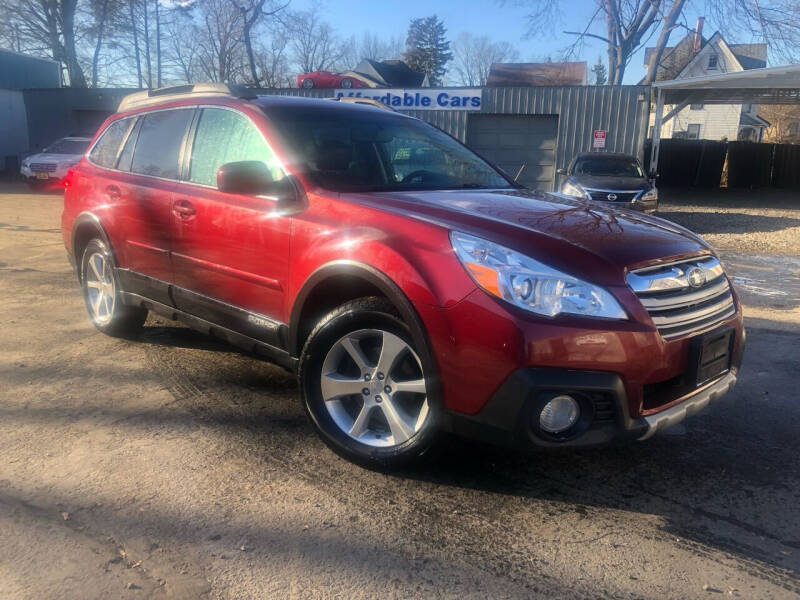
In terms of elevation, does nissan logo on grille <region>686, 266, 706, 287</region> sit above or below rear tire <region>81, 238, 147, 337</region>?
above

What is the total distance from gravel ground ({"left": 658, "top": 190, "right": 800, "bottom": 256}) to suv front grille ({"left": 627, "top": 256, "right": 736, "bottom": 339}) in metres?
8.43

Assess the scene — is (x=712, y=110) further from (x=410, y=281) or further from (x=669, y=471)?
(x=410, y=281)

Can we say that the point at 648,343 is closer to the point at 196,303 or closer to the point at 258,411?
the point at 258,411

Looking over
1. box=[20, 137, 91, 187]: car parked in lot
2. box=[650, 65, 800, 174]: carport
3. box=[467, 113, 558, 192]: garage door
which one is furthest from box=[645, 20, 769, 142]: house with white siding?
box=[20, 137, 91, 187]: car parked in lot

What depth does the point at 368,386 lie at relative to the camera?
9.80 feet

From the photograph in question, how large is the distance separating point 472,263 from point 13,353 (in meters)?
3.65

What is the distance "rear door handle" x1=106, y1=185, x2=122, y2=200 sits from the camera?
178 inches

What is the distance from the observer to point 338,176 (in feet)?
11.4

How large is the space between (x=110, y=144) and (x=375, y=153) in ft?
7.58

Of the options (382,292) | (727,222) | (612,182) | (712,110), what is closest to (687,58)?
(712,110)

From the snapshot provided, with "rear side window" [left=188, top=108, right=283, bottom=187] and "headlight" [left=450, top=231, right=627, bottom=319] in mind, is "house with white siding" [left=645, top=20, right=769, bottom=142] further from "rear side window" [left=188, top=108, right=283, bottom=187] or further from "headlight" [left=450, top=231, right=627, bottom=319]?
"headlight" [left=450, top=231, right=627, bottom=319]

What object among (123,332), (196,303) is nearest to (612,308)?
(196,303)

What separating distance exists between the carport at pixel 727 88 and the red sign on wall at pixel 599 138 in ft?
4.27

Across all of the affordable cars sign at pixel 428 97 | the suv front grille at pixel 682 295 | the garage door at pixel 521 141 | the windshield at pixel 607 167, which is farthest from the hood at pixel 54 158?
the suv front grille at pixel 682 295
